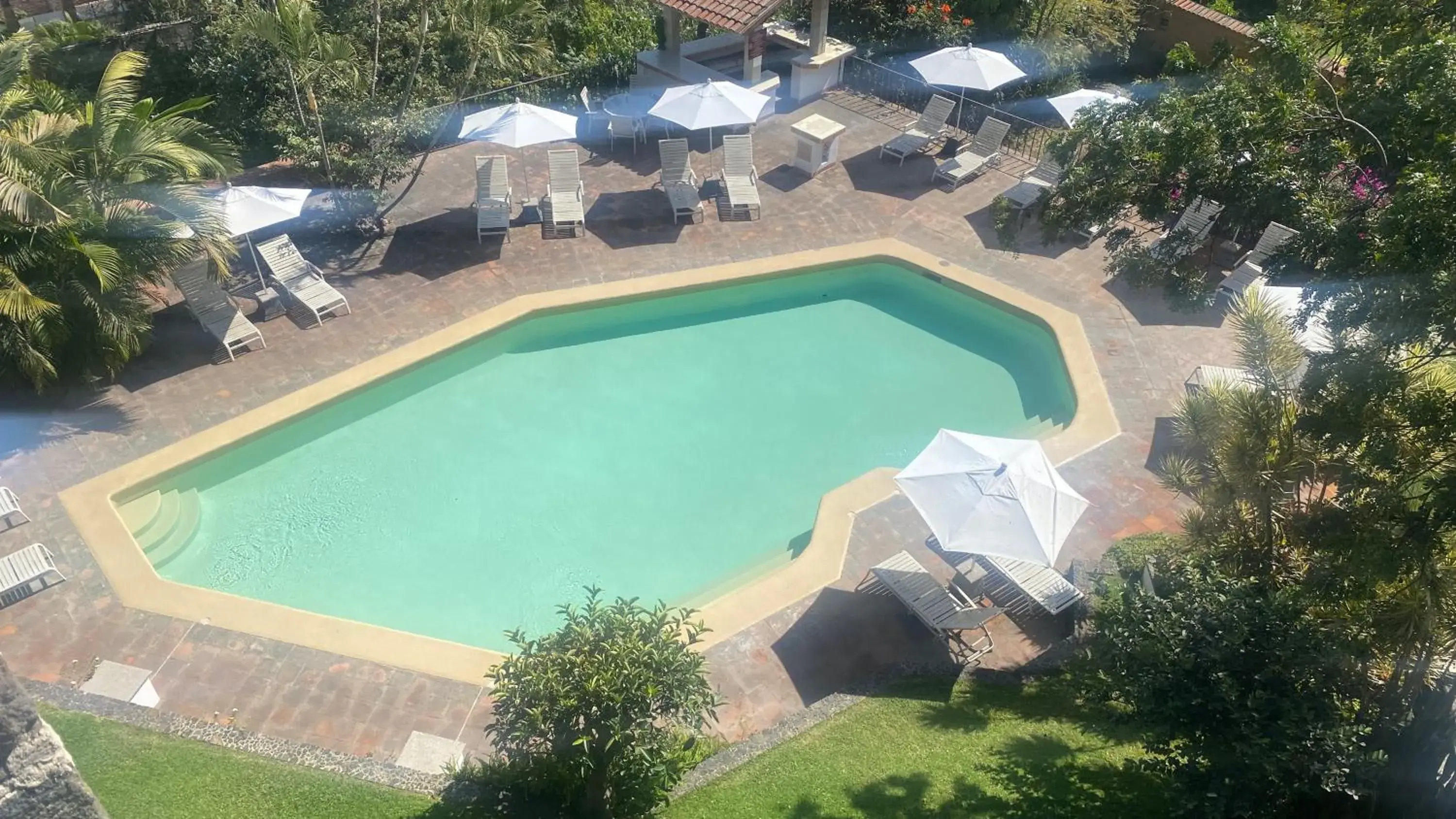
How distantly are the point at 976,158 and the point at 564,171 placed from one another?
8.46m

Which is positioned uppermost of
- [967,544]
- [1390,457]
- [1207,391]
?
[1390,457]

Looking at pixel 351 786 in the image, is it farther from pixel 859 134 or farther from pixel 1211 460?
pixel 859 134

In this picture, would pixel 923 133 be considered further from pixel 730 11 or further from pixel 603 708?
pixel 603 708

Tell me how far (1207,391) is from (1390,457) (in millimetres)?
3003

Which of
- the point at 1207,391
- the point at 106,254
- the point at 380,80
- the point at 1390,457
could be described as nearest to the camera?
the point at 1390,457

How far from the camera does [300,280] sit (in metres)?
15.9

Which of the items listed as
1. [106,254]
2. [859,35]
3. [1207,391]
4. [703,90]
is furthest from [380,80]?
[1207,391]

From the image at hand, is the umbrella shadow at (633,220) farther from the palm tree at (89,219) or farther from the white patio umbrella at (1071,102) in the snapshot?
the white patio umbrella at (1071,102)

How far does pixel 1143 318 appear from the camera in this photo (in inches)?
646

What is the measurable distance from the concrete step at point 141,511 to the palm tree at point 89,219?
2.18 metres

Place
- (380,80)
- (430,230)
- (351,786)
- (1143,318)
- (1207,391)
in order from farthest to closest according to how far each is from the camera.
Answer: (380,80)
(430,230)
(1143,318)
(1207,391)
(351,786)

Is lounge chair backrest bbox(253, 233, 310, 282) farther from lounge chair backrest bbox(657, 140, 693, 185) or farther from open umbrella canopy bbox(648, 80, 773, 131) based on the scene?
open umbrella canopy bbox(648, 80, 773, 131)

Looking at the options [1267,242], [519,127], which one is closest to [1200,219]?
[1267,242]

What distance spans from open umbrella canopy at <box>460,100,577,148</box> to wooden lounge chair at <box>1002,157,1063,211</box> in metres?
8.41
